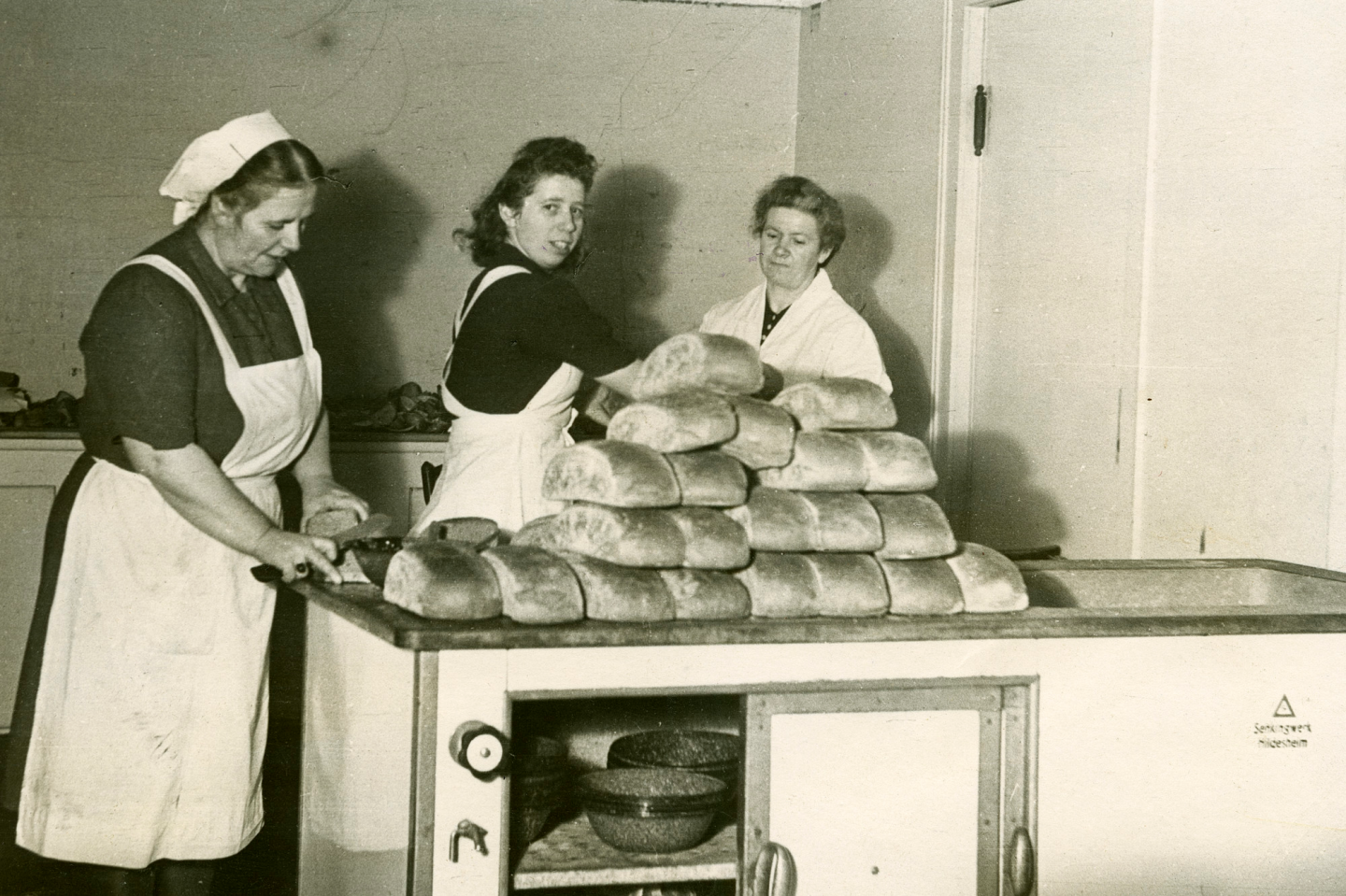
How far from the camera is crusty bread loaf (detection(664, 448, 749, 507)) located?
7.73 feet

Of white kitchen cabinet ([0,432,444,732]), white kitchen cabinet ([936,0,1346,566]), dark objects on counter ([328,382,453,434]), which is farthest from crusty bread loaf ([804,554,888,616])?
white kitchen cabinet ([0,432,444,732])

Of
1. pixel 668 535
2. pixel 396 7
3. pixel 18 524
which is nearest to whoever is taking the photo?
pixel 668 535

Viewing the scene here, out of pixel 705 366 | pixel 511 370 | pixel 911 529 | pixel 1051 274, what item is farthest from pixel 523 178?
pixel 1051 274

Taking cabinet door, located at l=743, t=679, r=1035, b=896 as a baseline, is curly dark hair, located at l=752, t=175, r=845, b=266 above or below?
above

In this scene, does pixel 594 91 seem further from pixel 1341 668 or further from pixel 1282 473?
pixel 1341 668

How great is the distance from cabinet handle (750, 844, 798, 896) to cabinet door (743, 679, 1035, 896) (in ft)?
0.05

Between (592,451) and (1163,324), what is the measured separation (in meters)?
2.03

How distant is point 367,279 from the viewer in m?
5.76

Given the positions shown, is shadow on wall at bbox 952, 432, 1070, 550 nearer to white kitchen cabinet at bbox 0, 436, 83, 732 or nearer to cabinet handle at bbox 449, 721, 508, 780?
cabinet handle at bbox 449, 721, 508, 780

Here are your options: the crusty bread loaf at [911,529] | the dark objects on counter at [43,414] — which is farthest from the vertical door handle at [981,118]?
the dark objects on counter at [43,414]

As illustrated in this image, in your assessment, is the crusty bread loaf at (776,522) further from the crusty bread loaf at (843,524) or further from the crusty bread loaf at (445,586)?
the crusty bread loaf at (445,586)

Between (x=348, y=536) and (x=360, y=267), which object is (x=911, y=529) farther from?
(x=360, y=267)

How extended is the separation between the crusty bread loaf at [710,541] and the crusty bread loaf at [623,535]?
0.04 feet

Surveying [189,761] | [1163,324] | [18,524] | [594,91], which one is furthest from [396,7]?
[189,761]
